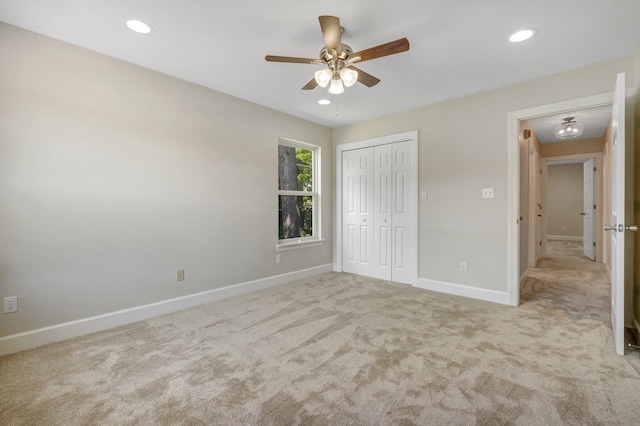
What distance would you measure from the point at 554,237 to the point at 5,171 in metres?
12.1

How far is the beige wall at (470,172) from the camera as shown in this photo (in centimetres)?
317

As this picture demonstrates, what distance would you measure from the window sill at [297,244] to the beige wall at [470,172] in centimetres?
164

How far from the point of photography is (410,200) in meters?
4.14

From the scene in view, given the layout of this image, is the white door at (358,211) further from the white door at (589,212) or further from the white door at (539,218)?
the white door at (589,212)

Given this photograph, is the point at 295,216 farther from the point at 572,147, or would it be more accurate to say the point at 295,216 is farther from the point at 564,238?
the point at 564,238

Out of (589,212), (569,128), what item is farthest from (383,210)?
(589,212)

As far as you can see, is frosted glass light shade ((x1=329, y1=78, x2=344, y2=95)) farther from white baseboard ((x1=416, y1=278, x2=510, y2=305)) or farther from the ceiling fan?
white baseboard ((x1=416, y1=278, x2=510, y2=305))

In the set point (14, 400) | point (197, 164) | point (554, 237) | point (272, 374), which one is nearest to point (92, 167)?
point (197, 164)

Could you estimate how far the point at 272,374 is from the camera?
1919 millimetres

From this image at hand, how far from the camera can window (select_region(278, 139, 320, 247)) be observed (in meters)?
4.39

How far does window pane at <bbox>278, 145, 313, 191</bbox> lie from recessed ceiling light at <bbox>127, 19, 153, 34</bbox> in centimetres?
227

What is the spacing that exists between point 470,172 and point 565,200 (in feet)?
26.1

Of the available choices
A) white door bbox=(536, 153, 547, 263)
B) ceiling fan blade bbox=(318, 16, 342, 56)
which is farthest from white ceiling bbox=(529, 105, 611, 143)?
ceiling fan blade bbox=(318, 16, 342, 56)

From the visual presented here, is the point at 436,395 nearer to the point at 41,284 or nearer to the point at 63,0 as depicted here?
the point at 41,284
